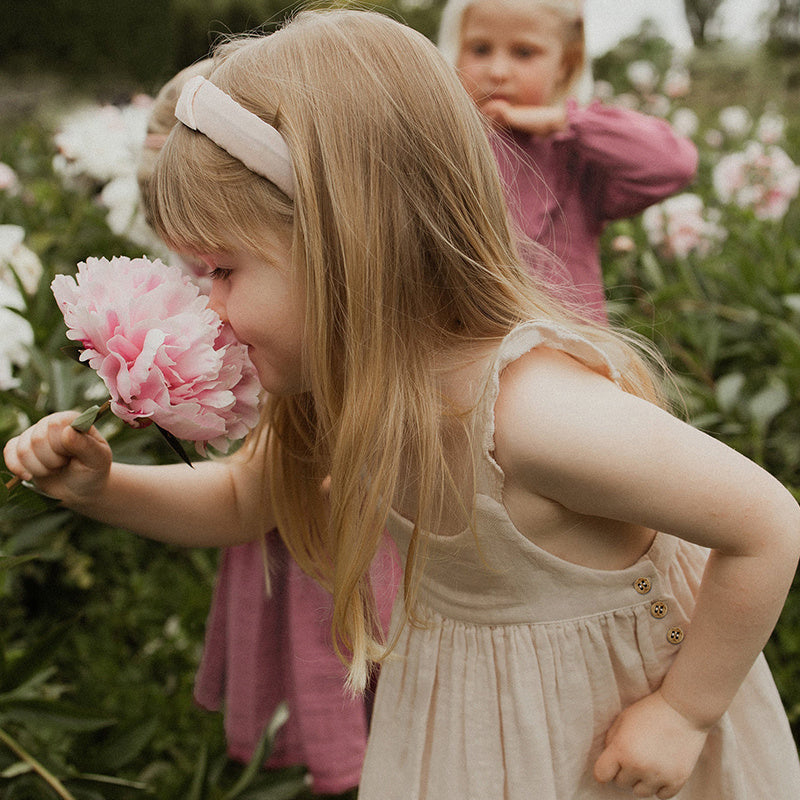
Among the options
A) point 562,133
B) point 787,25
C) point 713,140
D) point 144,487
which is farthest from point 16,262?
point 787,25

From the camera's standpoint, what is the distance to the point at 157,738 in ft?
7.47

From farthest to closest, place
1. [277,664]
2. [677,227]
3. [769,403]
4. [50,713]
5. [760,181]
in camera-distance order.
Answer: [760,181] → [677,227] → [769,403] → [277,664] → [50,713]

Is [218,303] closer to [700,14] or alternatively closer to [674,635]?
[674,635]

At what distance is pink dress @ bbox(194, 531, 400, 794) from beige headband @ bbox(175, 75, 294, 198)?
0.89 meters

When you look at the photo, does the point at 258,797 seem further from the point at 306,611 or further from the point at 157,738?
the point at 157,738

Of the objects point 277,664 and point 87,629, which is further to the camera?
point 87,629

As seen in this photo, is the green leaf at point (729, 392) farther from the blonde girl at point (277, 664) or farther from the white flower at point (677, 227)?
the blonde girl at point (277, 664)

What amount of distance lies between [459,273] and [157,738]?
1628 mm

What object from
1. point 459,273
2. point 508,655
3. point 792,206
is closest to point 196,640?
point 508,655

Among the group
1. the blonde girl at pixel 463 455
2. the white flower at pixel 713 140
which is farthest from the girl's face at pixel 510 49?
the white flower at pixel 713 140

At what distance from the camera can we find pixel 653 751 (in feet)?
3.69

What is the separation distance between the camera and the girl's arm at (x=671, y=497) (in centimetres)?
100

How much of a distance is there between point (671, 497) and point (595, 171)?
1.32 meters

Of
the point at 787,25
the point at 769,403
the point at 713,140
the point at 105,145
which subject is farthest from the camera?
the point at 787,25
